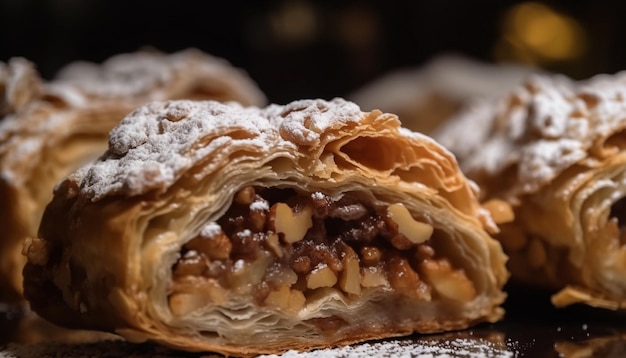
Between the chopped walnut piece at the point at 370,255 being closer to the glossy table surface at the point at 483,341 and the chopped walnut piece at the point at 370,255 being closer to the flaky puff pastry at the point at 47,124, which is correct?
the glossy table surface at the point at 483,341

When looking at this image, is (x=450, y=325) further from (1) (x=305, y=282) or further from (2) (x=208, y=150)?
(2) (x=208, y=150)

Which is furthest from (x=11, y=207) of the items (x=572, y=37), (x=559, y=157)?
(x=572, y=37)

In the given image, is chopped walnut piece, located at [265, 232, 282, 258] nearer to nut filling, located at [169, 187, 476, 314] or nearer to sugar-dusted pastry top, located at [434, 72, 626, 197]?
nut filling, located at [169, 187, 476, 314]

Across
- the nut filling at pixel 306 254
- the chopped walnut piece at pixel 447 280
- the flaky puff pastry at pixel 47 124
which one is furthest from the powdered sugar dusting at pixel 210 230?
the flaky puff pastry at pixel 47 124

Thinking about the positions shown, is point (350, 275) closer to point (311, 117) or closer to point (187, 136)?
point (311, 117)

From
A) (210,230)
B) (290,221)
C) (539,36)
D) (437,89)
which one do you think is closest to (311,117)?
(290,221)

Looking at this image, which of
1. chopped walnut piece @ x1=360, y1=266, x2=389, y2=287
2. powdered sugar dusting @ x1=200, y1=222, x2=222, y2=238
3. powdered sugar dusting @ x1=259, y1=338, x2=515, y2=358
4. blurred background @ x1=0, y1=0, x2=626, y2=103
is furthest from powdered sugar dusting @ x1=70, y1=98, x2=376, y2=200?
blurred background @ x1=0, y1=0, x2=626, y2=103
